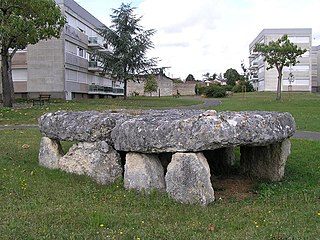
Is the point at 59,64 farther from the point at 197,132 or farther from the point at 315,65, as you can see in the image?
the point at 315,65

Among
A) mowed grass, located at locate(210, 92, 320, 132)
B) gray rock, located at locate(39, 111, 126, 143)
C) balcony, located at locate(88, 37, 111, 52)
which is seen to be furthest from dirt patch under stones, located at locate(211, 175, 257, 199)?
balcony, located at locate(88, 37, 111, 52)

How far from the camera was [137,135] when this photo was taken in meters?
6.66

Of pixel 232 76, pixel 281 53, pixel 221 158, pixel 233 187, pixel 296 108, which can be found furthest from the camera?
pixel 232 76

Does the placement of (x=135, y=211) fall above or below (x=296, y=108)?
below

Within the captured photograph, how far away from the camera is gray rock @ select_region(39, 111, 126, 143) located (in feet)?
24.5

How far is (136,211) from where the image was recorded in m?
5.79

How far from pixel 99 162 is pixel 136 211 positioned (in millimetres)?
1786

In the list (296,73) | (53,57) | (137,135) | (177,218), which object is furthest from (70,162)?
(296,73)

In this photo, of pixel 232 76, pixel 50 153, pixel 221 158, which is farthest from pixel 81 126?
pixel 232 76

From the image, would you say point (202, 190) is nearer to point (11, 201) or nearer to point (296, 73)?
point (11, 201)

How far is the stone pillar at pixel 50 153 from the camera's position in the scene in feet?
27.2

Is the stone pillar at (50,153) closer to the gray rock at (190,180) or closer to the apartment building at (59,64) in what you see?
the gray rock at (190,180)

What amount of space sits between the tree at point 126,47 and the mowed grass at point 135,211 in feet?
135

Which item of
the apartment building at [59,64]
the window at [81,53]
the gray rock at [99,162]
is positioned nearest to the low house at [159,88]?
the window at [81,53]
